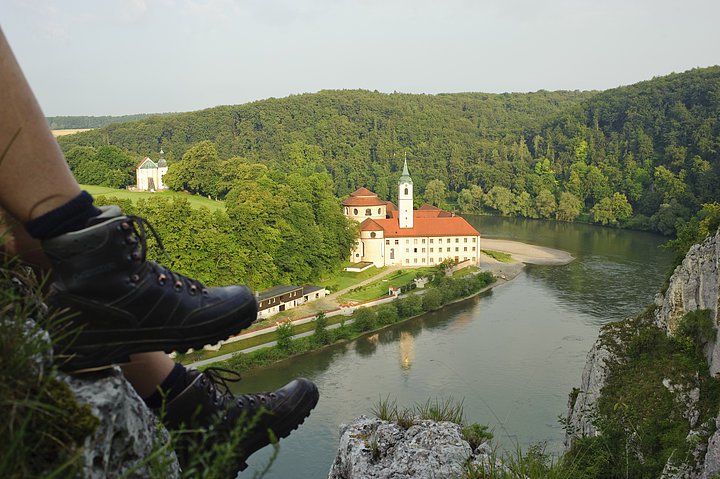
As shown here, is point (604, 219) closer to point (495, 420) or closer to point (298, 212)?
point (298, 212)

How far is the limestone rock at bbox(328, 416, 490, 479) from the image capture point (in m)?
3.67

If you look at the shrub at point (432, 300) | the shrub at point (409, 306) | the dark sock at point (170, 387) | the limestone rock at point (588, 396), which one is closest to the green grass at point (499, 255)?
the shrub at point (432, 300)

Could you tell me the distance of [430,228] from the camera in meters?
33.1

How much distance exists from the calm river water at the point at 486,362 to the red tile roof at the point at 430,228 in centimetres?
418

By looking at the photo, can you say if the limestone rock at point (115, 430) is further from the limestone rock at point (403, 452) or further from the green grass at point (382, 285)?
the green grass at point (382, 285)

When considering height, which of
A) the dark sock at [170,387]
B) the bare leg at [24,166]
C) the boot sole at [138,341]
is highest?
the bare leg at [24,166]

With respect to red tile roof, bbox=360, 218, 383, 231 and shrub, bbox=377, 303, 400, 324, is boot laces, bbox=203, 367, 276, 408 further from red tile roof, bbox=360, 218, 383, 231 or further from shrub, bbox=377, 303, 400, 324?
red tile roof, bbox=360, 218, 383, 231

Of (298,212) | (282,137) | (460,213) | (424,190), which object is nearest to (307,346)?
(298,212)

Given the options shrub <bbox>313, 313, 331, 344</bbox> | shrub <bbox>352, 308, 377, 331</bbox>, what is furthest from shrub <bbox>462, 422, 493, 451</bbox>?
shrub <bbox>352, 308, 377, 331</bbox>

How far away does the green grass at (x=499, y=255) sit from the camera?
33.8m

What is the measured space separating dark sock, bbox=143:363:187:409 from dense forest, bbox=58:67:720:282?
35.0 m

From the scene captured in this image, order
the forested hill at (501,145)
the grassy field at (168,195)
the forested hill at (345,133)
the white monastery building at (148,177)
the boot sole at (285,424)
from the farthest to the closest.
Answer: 1. the forested hill at (345,133)
2. the forested hill at (501,145)
3. the white monastery building at (148,177)
4. the grassy field at (168,195)
5. the boot sole at (285,424)

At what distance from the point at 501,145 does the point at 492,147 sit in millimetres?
938

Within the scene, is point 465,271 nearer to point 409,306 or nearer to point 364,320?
point 409,306
